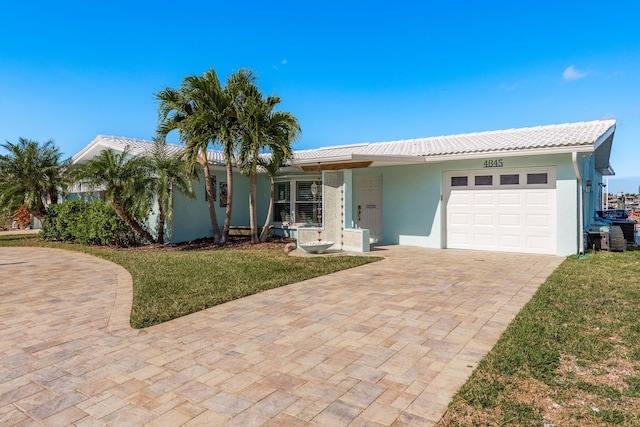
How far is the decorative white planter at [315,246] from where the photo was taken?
1191 centimetres

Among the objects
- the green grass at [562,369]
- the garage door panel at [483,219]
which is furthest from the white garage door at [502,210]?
the green grass at [562,369]

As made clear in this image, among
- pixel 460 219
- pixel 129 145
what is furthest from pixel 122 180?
pixel 460 219

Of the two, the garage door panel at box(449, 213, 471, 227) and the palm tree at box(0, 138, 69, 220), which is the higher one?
the palm tree at box(0, 138, 69, 220)

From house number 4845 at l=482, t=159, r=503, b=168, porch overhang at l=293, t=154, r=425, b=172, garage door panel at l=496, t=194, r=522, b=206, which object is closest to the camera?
garage door panel at l=496, t=194, r=522, b=206

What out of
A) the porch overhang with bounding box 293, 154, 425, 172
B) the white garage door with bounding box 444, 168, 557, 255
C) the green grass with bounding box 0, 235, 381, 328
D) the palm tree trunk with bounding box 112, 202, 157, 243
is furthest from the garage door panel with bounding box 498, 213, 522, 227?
the palm tree trunk with bounding box 112, 202, 157, 243

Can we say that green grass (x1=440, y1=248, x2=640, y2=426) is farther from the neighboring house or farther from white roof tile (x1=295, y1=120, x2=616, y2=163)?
white roof tile (x1=295, y1=120, x2=616, y2=163)

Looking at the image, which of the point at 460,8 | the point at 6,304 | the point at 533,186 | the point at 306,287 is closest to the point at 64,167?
the point at 6,304

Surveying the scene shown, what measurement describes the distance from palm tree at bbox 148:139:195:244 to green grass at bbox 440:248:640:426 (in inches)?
439

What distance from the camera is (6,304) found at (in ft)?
21.1

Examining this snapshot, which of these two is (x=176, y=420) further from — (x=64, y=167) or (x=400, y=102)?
(x=400, y=102)

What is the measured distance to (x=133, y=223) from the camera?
565 inches

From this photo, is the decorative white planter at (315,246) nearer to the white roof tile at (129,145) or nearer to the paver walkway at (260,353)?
the paver walkway at (260,353)

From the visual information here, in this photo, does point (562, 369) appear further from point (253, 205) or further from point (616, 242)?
point (253, 205)

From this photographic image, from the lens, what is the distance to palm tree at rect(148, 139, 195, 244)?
42.7ft
